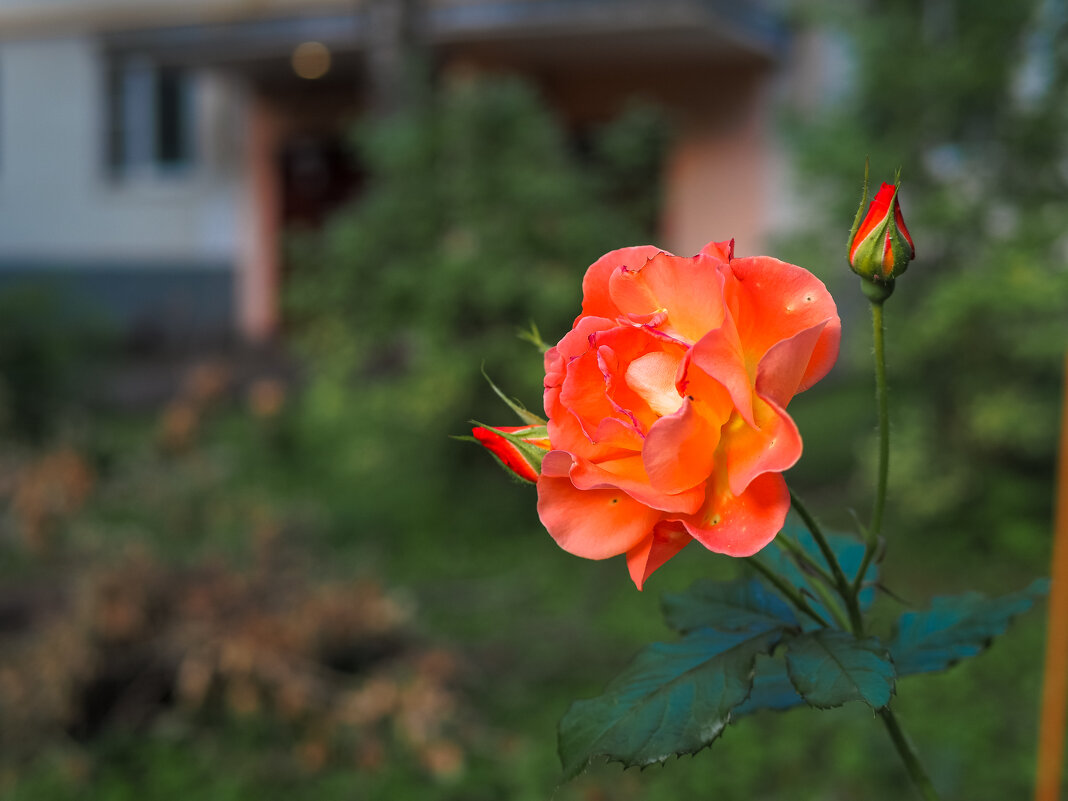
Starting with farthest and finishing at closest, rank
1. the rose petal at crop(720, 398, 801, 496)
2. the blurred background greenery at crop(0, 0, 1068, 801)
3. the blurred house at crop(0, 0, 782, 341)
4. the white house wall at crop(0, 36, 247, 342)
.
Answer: the white house wall at crop(0, 36, 247, 342) → the blurred house at crop(0, 0, 782, 341) → the blurred background greenery at crop(0, 0, 1068, 801) → the rose petal at crop(720, 398, 801, 496)

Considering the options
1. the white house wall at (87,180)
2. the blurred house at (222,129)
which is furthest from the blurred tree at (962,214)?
the white house wall at (87,180)

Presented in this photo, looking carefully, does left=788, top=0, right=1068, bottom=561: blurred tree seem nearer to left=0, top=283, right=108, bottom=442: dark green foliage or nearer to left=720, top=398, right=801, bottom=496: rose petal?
left=0, top=283, right=108, bottom=442: dark green foliage

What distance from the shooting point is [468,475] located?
496 cm

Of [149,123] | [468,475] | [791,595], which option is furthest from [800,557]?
[149,123]

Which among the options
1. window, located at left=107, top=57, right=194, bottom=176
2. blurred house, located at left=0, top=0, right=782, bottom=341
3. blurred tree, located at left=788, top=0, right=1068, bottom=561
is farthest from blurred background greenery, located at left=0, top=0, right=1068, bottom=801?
window, located at left=107, top=57, right=194, bottom=176

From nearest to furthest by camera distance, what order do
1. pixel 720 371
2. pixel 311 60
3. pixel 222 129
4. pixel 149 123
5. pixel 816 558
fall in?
1. pixel 720 371
2. pixel 816 558
3. pixel 311 60
4. pixel 222 129
5. pixel 149 123

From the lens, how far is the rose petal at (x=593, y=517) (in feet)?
1.50

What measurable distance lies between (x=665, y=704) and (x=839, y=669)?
0.08 meters

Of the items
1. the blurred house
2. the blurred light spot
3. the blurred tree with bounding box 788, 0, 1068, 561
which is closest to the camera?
the blurred tree with bounding box 788, 0, 1068, 561

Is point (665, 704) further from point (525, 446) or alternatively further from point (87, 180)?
point (87, 180)

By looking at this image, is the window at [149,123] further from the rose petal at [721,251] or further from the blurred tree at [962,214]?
the rose petal at [721,251]

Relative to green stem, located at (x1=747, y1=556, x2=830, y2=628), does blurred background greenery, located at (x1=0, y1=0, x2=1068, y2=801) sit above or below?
below

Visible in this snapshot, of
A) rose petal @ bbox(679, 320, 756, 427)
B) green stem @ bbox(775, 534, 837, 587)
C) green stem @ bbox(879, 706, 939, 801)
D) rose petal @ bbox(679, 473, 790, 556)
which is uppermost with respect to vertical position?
rose petal @ bbox(679, 320, 756, 427)

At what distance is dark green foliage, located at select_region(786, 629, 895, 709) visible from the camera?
0.47 metres
